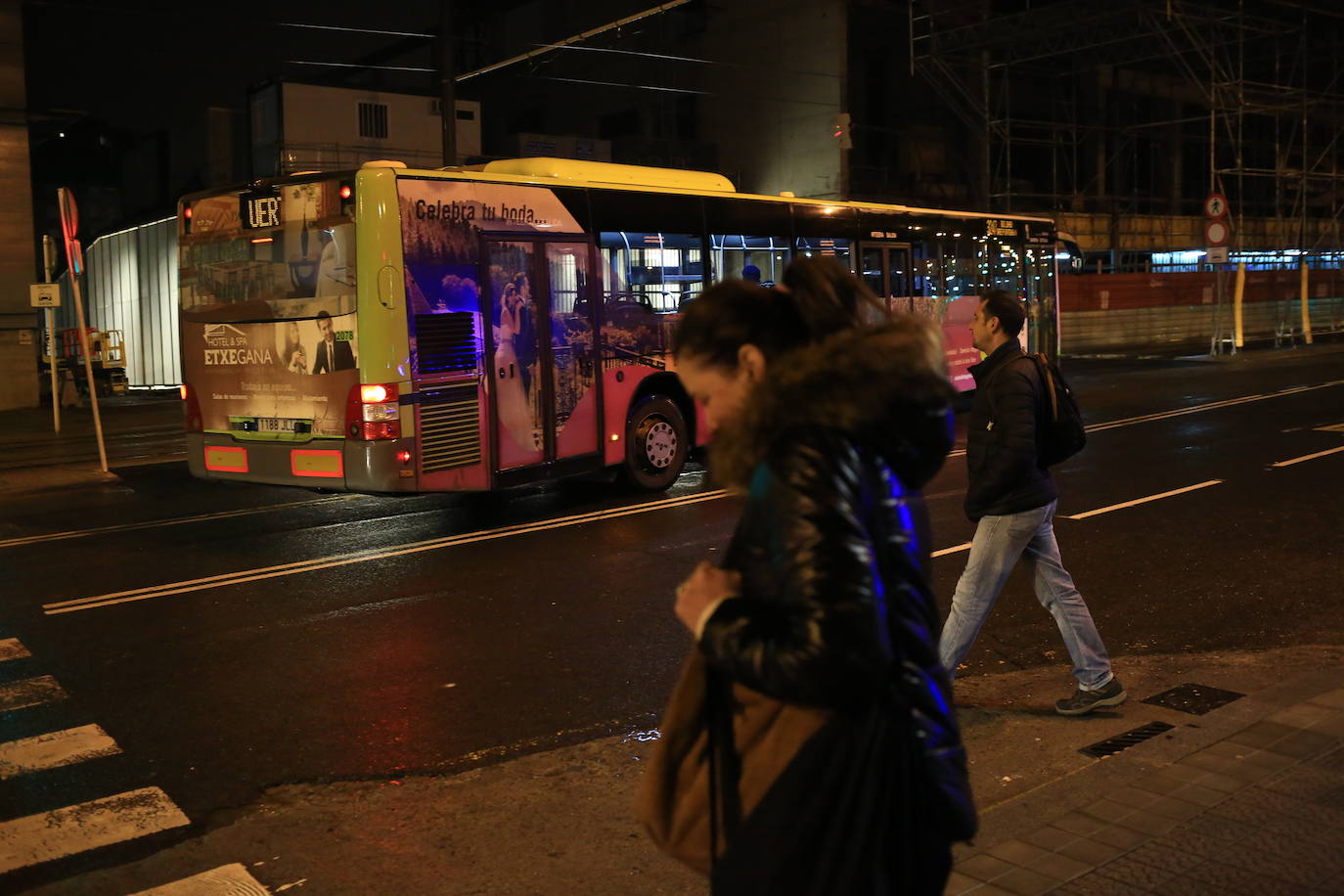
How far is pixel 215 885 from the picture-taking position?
4238mm

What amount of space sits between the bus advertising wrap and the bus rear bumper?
0.40 feet

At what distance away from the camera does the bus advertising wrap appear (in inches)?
410

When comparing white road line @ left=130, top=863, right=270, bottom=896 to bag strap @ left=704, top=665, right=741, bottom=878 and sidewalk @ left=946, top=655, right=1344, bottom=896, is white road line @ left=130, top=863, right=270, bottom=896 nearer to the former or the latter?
sidewalk @ left=946, top=655, right=1344, bottom=896

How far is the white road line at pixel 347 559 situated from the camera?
27.6 feet

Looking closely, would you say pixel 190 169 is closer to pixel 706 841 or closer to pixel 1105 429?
pixel 1105 429

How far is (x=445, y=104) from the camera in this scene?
22.5 m

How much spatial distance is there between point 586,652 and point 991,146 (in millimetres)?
33252

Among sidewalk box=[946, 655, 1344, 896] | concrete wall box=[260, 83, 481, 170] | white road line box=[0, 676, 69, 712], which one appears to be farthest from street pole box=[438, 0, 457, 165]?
sidewalk box=[946, 655, 1344, 896]

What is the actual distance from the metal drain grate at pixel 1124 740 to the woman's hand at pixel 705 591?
3406 millimetres

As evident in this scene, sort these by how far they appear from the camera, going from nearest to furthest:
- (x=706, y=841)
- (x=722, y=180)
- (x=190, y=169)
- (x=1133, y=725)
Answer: (x=706, y=841), (x=1133, y=725), (x=722, y=180), (x=190, y=169)

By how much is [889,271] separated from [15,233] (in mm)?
17914

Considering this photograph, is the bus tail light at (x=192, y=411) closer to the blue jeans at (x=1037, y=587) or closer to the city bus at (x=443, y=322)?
the city bus at (x=443, y=322)

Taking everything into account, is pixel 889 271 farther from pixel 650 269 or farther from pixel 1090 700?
pixel 1090 700

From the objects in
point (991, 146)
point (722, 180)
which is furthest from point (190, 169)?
point (722, 180)
